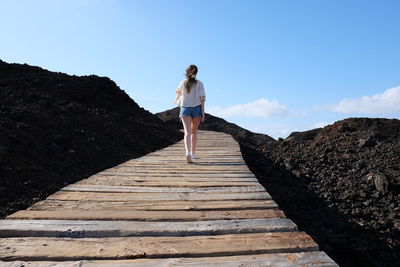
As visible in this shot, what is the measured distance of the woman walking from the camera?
608 cm

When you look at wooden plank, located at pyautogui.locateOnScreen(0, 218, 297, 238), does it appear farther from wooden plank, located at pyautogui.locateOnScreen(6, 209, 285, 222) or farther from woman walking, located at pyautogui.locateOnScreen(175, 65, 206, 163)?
woman walking, located at pyautogui.locateOnScreen(175, 65, 206, 163)

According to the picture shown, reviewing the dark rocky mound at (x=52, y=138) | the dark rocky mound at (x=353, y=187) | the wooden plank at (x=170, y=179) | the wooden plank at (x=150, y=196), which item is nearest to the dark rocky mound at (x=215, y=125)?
the dark rocky mound at (x=52, y=138)

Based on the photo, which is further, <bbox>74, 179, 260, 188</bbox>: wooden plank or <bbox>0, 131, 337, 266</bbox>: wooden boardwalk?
<bbox>74, 179, 260, 188</bbox>: wooden plank

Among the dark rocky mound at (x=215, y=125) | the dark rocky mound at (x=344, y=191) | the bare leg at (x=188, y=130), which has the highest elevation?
the dark rocky mound at (x=215, y=125)

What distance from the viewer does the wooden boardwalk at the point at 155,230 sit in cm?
203

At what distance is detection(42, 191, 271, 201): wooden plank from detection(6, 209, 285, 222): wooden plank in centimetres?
47

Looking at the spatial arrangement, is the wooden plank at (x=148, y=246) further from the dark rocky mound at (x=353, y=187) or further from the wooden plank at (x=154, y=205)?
the dark rocky mound at (x=353, y=187)

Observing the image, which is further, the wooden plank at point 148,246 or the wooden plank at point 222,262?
the wooden plank at point 148,246

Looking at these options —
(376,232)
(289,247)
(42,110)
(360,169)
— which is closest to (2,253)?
(289,247)

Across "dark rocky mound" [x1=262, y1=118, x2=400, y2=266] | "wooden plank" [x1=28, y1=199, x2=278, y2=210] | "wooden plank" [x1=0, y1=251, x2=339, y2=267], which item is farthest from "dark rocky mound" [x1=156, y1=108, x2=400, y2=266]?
"wooden plank" [x1=0, y1=251, x2=339, y2=267]

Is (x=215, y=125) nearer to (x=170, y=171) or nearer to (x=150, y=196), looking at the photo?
(x=170, y=171)

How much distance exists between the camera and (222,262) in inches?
77.7

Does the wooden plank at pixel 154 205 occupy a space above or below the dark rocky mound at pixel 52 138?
below

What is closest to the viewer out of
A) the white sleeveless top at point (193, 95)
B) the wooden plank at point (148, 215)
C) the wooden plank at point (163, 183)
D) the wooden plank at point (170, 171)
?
the wooden plank at point (148, 215)
